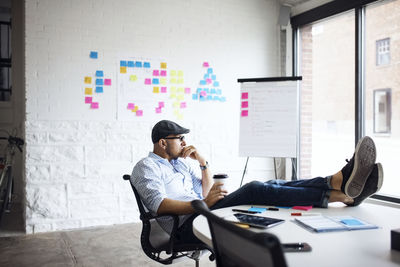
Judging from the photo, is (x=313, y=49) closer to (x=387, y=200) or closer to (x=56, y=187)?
(x=387, y=200)

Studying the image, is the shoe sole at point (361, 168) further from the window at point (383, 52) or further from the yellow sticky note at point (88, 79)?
the yellow sticky note at point (88, 79)

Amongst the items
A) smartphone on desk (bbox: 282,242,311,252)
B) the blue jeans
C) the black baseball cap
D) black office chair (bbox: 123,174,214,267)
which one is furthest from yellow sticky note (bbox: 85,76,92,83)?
smartphone on desk (bbox: 282,242,311,252)

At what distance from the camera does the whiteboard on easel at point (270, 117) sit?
4.11 meters

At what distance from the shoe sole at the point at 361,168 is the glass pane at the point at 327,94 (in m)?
2.37

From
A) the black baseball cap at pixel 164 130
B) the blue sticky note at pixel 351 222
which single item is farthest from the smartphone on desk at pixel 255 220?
the black baseball cap at pixel 164 130

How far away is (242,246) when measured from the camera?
0.98 m

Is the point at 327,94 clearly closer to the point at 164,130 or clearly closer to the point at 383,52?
the point at 383,52

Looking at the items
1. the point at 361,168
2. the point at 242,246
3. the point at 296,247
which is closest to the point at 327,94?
the point at 361,168

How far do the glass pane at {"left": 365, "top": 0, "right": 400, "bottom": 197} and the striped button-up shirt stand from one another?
7.15ft

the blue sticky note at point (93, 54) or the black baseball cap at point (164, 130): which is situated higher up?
the blue sticky note at point (93, 54)

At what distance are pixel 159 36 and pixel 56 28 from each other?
1127 mm

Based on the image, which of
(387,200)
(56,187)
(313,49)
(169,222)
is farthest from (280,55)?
(169,222)

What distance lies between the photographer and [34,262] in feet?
10.5

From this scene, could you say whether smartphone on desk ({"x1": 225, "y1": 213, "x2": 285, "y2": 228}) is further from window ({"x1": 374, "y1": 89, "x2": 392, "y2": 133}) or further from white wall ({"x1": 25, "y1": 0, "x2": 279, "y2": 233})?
white wall ({"x1": 25, "y1": 0, "x2": 279, "y2": 233})
